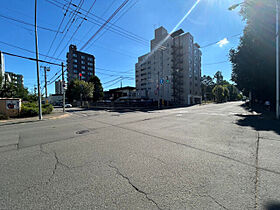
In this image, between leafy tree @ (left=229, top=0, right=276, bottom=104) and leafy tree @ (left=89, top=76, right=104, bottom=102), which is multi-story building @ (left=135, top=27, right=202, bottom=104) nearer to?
leafy tree @ (left=89, top=76, right=104, bottom=102)

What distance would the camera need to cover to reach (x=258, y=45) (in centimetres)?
1260

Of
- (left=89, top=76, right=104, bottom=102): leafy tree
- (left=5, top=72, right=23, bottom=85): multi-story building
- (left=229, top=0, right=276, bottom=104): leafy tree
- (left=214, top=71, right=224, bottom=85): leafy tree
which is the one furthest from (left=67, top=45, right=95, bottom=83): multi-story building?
(left=214, top=71, right=224, bottom=85): leafy tree

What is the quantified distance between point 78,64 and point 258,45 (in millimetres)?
73741

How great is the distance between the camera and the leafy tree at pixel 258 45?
465 inches

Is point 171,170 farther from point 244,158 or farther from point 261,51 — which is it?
point 261,51

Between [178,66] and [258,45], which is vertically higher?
[178,66]

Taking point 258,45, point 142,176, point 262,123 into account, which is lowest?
point 142,176

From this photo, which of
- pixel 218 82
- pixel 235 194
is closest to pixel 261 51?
pixel 235 194

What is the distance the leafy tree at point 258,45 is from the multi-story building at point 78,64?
2528 inches

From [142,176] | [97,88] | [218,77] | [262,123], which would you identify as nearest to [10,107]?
[142,176]

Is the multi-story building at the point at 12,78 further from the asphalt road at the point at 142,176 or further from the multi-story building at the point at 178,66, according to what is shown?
the multi-story building at the point at 178,66

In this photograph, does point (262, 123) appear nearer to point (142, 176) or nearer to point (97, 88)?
point (142, 176)

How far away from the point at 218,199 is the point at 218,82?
90925 mm

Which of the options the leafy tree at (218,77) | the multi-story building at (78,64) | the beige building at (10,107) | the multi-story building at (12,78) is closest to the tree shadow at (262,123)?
the beige building at (10,107)
